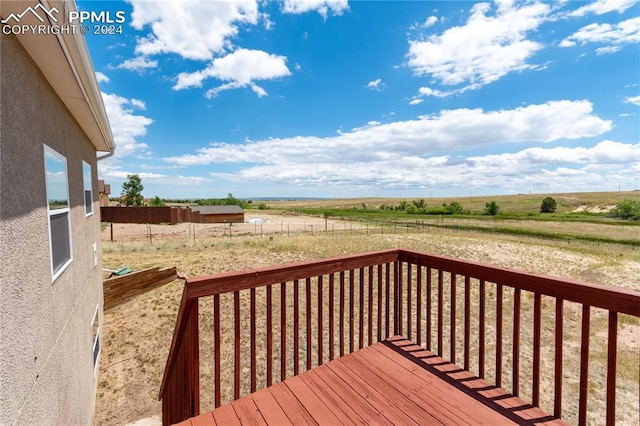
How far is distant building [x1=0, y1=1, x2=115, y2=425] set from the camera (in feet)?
4.34

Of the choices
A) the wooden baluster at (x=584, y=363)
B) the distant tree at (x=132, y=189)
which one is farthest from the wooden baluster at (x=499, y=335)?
the distant tree at (x=132, y=189)

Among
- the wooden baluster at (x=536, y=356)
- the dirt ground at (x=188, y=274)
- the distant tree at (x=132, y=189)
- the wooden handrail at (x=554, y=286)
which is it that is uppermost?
the distant tree at (x=132, y=189)

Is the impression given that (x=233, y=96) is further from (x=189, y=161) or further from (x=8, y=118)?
(x=189, y=161)

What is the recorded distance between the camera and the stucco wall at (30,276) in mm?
1310

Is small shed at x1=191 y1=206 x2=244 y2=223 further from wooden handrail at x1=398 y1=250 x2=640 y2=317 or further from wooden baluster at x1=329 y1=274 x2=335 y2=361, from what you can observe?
wooden handrail at x1=398 y1=250 x2=640 y2=317

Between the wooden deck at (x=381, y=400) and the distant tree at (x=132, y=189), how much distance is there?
4619 centimetres

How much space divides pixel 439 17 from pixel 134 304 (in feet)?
33.8

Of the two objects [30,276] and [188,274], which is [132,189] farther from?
[30,276]

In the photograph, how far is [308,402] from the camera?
1.71 meters

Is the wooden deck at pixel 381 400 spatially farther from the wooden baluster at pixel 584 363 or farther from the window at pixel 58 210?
the window at pixel 58 210

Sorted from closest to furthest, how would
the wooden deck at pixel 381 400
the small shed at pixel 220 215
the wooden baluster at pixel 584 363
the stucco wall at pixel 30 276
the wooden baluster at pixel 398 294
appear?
the stucco wall at pixel 30 276, the wooden baluster at pixel 584 363, the wooden deck at pixel 381 400, the wooden baluster at pixel 398 294, the small shed at pixel 220 215

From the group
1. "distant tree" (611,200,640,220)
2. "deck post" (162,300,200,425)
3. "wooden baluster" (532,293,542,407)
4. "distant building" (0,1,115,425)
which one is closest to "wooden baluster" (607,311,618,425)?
"wooden baluster" (532,293,542,407)

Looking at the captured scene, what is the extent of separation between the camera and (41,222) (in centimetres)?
192

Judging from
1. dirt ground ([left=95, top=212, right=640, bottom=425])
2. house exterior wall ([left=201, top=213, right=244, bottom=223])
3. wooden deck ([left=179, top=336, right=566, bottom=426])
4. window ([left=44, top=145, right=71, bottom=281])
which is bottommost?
dirt ground ([left=95, top=212, right=640, bottom=425])
